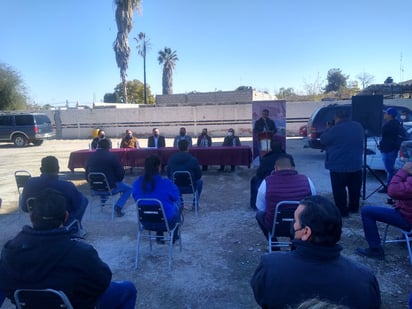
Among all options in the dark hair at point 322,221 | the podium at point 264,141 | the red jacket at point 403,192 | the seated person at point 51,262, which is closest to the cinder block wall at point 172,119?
the podium at point 264,141

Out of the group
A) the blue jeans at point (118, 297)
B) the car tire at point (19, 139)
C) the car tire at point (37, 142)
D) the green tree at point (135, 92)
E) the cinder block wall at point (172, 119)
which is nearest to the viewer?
the blue jeans at point (118, 297)

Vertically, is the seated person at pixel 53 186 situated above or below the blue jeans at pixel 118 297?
above

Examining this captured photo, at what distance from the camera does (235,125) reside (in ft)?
74.9

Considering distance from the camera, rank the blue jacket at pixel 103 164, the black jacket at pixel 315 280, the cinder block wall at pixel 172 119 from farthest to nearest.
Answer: the cinder block wall at pixel 172 119 → the blue jacket at pixel 103 164 → the black jacket at pixel 315 280

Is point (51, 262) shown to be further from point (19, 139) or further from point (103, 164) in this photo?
point (19, 139)

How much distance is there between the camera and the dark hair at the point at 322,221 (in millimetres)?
1792

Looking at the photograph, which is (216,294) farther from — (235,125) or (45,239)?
(235,125)

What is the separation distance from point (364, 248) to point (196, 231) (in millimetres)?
2438

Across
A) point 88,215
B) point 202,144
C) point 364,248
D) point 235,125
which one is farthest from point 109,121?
point 364,248

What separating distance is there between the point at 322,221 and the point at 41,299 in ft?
5.39

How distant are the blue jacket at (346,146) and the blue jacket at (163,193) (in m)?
2.93

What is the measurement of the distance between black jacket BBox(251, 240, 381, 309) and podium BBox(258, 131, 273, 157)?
25.7 feet

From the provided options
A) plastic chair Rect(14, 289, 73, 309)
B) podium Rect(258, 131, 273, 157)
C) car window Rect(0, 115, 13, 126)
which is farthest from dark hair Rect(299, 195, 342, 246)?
car window Rect(0, 115, 13, 126)

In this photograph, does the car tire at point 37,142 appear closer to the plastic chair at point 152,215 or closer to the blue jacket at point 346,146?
the plastic chair at point 152,215
